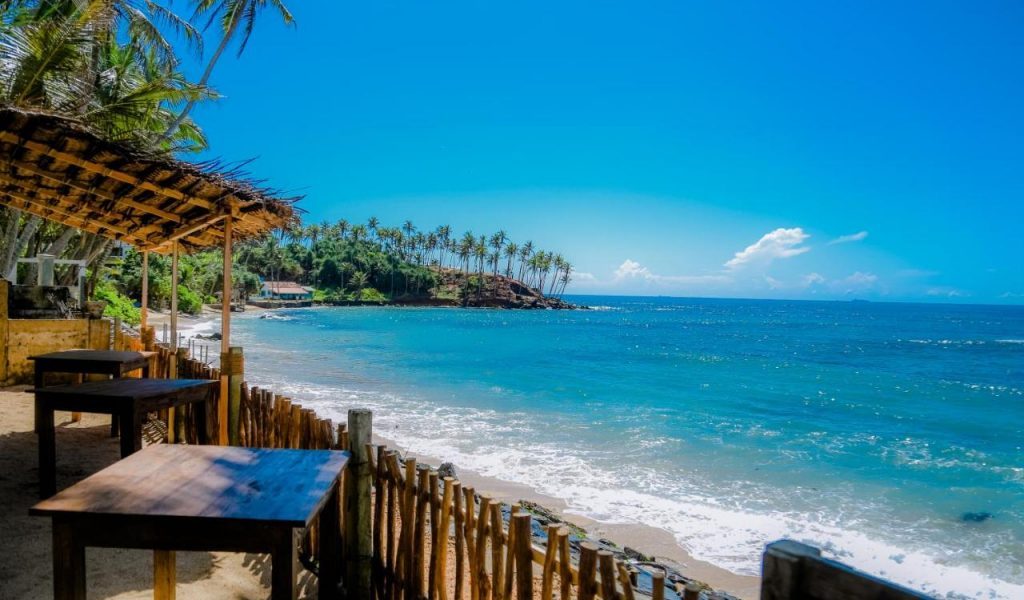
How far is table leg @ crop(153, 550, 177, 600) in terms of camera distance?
10.5 ft

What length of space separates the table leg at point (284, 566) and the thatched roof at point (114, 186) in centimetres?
378

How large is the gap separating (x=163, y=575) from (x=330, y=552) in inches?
41.8

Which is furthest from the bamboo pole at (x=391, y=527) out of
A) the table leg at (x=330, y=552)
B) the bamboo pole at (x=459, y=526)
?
the bamboo pole at (x=459, y=526)

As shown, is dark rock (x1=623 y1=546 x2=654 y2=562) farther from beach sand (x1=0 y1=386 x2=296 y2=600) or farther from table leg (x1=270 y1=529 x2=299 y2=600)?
table leg (x1=270 y1=529 x2=299 y2=600)

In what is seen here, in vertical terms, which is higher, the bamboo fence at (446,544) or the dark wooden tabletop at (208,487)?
the dark wooden tabletop at (208,487)

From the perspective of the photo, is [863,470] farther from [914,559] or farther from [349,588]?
[349,588]

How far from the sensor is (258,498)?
110 inches

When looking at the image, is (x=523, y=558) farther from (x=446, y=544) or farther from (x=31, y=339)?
(x=31, y=339)

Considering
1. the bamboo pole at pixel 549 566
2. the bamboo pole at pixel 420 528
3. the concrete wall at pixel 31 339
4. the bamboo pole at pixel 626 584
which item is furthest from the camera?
the concrete wall at pixel 31 339

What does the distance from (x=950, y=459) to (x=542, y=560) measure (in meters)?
16.4

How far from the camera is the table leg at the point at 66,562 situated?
2.62m

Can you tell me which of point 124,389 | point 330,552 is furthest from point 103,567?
point 330,552

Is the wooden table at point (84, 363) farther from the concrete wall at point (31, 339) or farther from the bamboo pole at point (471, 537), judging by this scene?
the bamboo pole at point (471, 537)

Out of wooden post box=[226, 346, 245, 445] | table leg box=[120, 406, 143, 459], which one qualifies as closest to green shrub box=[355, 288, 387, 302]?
wooden post box=[226, 346, 245, 445]
